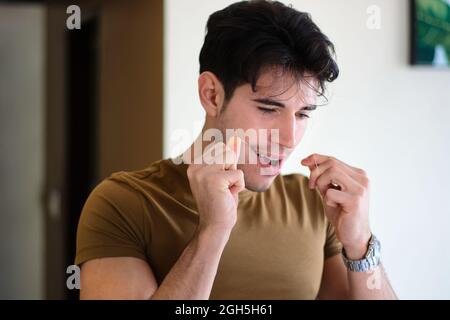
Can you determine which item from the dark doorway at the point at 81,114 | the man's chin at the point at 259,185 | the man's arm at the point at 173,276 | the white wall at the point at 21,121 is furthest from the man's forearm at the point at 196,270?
the white wall at the point at 21,121

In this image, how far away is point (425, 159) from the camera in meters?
1.04

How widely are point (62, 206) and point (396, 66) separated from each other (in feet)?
2.30

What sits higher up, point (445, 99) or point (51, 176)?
point (445, 99)

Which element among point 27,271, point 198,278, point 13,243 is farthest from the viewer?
point 13,243

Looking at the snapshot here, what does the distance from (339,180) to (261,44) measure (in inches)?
8.5

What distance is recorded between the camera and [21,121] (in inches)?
95.6

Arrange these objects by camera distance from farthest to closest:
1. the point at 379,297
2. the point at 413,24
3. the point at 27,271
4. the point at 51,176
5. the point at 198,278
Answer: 1. the point at 27,271
2. the point at 51,176
3. the point at 413,24
4. the point at 379,297
5. the point at 198,278

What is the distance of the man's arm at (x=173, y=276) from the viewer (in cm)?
77

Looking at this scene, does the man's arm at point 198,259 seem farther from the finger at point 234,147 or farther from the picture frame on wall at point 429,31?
the picture frame on wall at point 429,31

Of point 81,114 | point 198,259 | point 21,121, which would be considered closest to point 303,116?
point 198,259

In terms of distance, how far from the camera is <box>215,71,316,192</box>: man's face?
0.85 metres

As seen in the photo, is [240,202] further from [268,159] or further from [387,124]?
[387,124]
